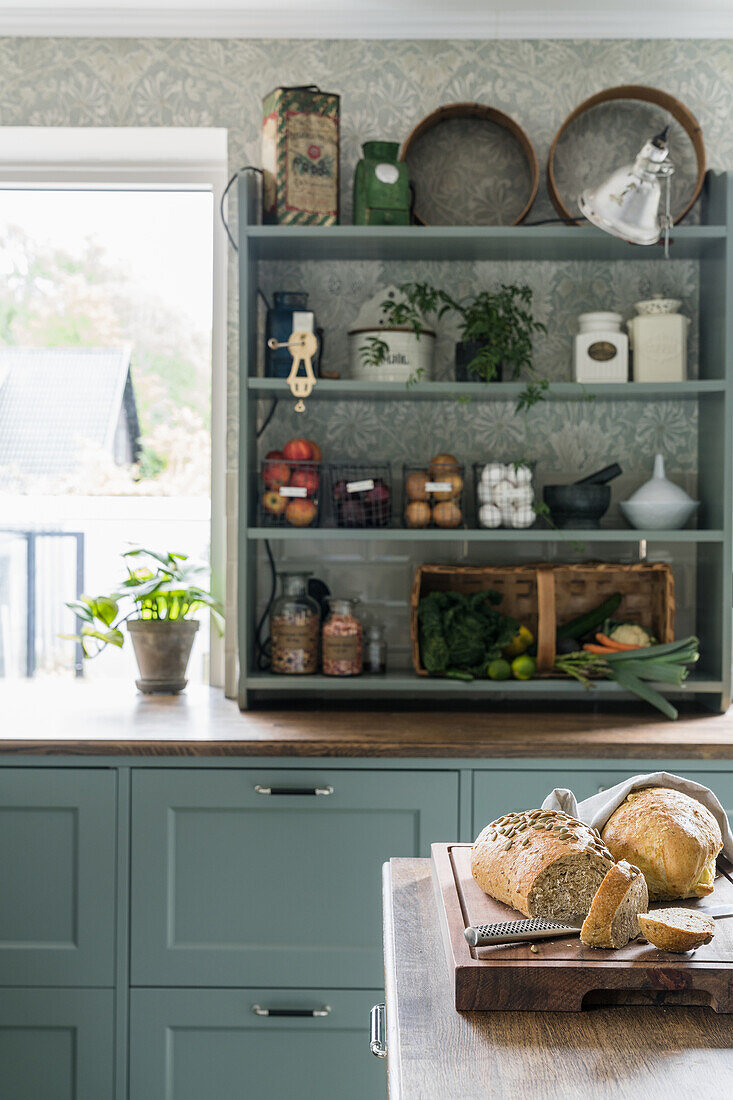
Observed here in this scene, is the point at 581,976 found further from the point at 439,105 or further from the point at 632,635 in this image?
the point at 439,105

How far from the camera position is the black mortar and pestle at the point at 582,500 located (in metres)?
2.32

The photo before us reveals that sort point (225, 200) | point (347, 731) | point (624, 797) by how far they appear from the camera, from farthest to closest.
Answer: point (225, 200) → point (347, 731) → point (624, 797)

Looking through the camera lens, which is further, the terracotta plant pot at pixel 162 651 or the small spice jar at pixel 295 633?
the terracotta plant pot at pixel 162 651

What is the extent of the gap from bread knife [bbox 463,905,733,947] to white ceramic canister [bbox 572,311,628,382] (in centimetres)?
169

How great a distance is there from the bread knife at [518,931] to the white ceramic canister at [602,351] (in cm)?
169

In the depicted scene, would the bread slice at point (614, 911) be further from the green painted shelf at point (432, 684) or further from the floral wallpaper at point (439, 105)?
the floral wallpaper at point (439, 105)

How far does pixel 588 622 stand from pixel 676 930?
1626mm

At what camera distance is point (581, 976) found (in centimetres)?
83

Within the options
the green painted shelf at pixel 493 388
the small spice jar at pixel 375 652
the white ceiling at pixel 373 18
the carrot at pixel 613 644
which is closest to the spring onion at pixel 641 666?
the carrot at pixel 613 644

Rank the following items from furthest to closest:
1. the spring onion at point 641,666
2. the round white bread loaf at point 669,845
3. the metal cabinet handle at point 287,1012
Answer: the spring onion at point 641,666 < the metal cabinet handle at point 287,1012 < the round white bread loaf at point 669,845

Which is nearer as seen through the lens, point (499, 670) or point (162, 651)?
point (499, 670)

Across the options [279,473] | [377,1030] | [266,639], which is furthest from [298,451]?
[377,1030]

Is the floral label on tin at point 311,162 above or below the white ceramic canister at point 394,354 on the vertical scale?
above

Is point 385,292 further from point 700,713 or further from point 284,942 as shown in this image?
point 284,942
